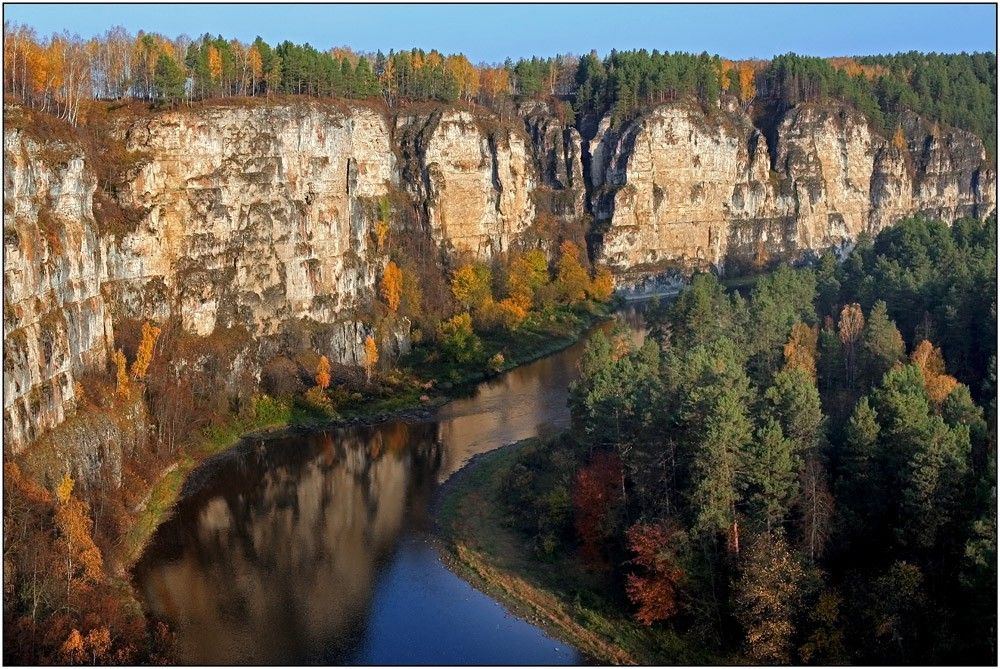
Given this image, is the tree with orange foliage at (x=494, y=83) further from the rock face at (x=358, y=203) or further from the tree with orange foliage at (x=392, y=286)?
A: the tree with orange foliage at (x=392, y=286)

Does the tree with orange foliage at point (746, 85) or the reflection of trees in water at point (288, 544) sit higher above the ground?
the tree with orange foliage at point (746, 85)

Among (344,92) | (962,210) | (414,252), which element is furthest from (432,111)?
(962,210)

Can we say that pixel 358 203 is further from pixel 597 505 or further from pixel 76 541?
pixel 76 541

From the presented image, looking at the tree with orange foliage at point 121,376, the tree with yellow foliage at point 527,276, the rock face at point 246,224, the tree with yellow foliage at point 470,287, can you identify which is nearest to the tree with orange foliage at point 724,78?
the tree with yellow foliage at point 527,276

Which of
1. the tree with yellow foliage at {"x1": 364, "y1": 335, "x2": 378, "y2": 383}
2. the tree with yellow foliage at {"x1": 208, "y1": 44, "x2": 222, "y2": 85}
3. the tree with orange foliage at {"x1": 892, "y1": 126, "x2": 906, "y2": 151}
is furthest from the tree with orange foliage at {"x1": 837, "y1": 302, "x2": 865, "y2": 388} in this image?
the tree with orange foliage at {"x1": 892, "y1": 126, "x2": 906, "y2": 151}

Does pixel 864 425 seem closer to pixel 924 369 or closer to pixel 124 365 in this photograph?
pixel 924 369

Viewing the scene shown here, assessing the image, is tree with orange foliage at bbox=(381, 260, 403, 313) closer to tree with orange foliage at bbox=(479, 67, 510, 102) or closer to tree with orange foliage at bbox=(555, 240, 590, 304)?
tree with orange foliage at bbox=(555, 240, 590, 304)
